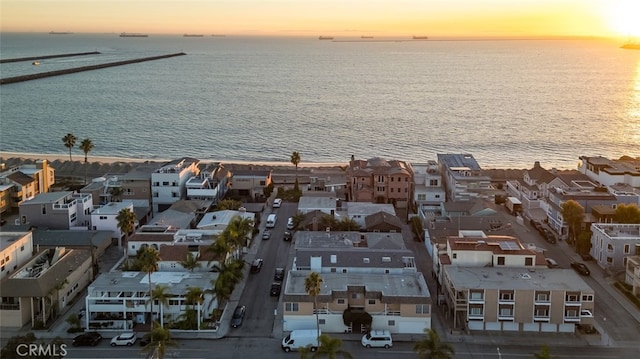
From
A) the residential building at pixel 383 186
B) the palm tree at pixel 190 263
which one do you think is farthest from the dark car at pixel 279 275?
the residential building at pixel 383 186

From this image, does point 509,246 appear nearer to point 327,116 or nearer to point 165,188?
point 165,188

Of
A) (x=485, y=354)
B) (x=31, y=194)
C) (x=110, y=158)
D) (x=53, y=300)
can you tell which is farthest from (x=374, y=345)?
(x=110, y=158)

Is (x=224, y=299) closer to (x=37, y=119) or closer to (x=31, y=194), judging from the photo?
(x=31, y=194)

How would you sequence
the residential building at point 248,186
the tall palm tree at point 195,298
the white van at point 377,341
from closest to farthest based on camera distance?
the white van at point 377,341
the tall palm tree at point 195,298
the residential building at point 248,186

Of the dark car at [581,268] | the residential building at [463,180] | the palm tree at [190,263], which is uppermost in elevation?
the residential building at [463,180]

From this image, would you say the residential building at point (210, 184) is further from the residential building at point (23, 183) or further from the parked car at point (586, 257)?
the parked car at point (586, 257)

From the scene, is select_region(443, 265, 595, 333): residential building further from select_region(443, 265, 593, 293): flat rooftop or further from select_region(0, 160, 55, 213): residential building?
select_region(0, 160, 55, 213): residential building

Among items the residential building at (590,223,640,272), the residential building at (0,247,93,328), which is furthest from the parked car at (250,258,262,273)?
the residential building at (590,223,640,272)
